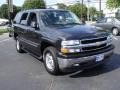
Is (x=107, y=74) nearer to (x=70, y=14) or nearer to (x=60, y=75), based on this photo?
(x=60, y=75)

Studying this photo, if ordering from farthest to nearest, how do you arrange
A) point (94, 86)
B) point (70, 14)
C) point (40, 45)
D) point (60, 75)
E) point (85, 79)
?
1. point (70, 14)
2. point (40, 45)
3. point (60, 75)
4. point (85, 79)
5. point (94, 86)

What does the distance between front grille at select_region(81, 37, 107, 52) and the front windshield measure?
151 cm

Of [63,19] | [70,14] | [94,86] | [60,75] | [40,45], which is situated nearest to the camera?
[94,86]

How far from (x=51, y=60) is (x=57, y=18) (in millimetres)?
1615

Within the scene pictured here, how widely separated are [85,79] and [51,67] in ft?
3.48

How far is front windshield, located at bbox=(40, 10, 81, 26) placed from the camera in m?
7.81

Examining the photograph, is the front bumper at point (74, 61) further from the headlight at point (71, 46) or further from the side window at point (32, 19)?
the side window at point (32, 19)

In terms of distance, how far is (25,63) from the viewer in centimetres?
879

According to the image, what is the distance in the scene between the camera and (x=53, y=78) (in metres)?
6.84

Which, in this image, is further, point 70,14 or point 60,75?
point 70,14

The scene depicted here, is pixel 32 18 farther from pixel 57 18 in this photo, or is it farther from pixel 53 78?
pixel 53 78

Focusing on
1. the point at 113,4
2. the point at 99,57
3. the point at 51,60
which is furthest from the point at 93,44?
the point at 113,4

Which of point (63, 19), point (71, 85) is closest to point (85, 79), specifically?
point (71, 85)

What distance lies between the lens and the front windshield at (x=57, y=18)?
7.81 m
